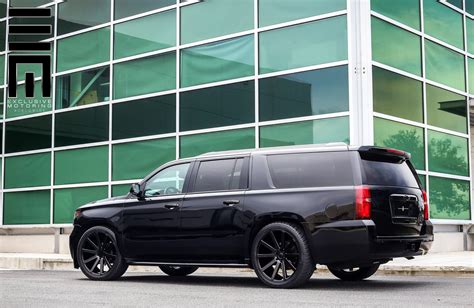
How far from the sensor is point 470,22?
62.1 ft

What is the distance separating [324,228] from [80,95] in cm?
1232

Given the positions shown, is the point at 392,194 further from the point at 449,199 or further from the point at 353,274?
the point at 449,199

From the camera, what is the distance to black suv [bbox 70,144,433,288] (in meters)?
9.02

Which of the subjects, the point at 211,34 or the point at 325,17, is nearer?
the point at 325,17

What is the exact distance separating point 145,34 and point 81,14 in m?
2.54

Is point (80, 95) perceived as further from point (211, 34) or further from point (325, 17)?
point (325, 17)

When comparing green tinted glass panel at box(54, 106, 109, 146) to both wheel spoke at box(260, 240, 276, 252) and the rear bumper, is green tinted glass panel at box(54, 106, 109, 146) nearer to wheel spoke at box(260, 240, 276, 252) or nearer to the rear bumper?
wheel spoke at box(260, 240, 276, 252)

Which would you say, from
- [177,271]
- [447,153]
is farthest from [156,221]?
[447,153]

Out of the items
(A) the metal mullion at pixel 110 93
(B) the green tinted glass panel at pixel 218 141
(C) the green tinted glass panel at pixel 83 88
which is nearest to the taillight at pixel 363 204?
(B) the green tinted glass panel at pixel 218 141

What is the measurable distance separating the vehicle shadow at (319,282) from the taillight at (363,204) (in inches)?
38.0

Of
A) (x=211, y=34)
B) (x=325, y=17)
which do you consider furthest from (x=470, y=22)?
(x=211, y=34)

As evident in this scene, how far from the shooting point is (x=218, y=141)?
16.8 m

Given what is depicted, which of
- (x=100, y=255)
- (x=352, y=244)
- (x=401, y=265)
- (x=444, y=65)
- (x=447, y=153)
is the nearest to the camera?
(x=352, y=244)

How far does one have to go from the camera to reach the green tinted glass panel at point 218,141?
649 inches
